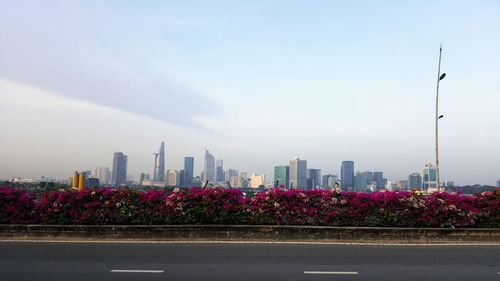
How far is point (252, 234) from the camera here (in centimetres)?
1386

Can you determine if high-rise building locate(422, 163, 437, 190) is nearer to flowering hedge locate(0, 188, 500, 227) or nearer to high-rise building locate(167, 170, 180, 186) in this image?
flowering hedge locate(0, 188, 500, 227)

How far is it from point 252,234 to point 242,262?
140 inches

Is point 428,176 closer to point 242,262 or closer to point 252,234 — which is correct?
point 252,234

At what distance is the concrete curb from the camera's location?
13773mm

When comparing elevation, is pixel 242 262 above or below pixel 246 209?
below

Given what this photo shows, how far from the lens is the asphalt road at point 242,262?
8.90m

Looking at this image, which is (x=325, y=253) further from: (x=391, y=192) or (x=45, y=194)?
(x=45, y=194)

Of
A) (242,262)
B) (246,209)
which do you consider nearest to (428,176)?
(246,209)

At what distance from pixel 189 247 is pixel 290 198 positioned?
12.1ft

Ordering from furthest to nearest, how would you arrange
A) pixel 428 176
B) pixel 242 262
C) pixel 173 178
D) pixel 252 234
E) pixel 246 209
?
pixel 173 178
pixel 428 176
pixel 246 209
pixel 252 234
pixel 242 262

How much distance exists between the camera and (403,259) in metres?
10.9

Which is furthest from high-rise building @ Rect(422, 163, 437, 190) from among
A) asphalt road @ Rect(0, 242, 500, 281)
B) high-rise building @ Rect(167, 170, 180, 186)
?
high-rise building @ Rect(167, 170, 180, 186)

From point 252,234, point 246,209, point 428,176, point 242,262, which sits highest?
point 428,176

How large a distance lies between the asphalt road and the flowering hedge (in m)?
1.33
